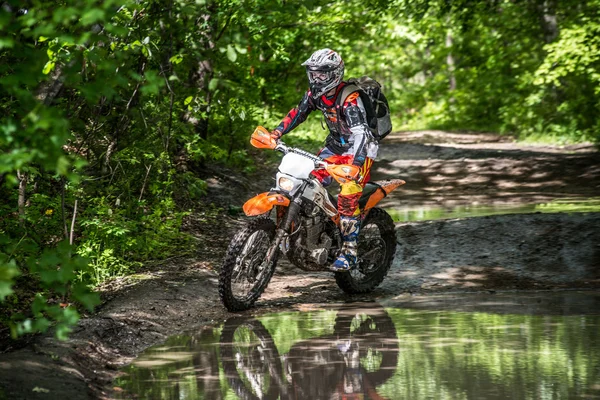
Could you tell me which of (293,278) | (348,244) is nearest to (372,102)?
(348,244)

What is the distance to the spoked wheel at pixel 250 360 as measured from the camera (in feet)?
17.7

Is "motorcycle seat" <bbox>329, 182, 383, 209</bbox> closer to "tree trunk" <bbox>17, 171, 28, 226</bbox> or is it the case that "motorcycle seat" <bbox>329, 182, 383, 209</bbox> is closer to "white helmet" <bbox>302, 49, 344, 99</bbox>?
"white helmet" <bbox>302, 49, 344, 99</bbox>

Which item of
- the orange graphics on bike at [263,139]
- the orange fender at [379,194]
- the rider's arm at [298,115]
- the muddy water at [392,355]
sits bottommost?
the muddy water at [392,355]

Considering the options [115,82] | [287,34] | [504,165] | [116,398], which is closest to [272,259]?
[116,398]

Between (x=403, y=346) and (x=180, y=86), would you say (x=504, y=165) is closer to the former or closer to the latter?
(x=180, y=86)

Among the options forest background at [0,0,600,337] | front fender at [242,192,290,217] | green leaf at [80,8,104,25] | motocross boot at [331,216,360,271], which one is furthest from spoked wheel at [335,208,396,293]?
green leaf at [80,8,104,25]

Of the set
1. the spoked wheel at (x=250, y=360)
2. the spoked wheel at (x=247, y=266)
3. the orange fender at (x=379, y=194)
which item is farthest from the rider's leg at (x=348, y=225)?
the spoked wheel at (x=250, y=360)

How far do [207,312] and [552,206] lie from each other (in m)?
7.43

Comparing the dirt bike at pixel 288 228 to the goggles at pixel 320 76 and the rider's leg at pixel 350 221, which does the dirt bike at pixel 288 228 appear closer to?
the rider's leg at pixel 350 221

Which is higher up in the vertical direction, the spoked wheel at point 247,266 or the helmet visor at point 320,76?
the helmet visor at point 320,76

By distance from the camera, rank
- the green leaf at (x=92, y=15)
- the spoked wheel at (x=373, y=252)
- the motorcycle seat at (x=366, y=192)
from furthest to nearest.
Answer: the spoked wheel at (x=373, y=252)
the motorcycle seat at (x=366, y=192)
the green leaf at (x=92, y=15)

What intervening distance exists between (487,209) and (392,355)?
26.6 feet

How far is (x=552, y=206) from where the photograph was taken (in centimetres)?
1347

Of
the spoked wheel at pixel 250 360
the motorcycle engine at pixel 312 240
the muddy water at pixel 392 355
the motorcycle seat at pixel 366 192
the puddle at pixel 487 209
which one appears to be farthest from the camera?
the puddle at pixel 487 209
